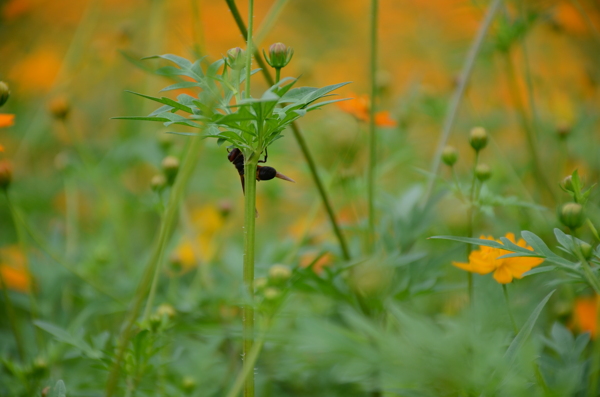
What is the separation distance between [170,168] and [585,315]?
65 cm

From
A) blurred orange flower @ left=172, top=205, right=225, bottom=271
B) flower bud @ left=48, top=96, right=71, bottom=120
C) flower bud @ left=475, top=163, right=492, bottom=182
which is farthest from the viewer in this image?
blurred orange flower @ left=172, top=205, right=225, bottom=271

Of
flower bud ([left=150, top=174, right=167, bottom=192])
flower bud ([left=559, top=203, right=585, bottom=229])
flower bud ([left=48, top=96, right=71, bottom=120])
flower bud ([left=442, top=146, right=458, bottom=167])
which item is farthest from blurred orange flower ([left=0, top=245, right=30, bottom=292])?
flower bud ([left=559, top=203, right=585, bottom=229])

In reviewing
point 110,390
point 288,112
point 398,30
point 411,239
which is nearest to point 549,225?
point 411,239

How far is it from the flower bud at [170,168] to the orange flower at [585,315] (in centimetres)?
59

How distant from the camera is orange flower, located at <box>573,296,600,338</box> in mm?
689

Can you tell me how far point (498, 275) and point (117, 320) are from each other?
693 mm

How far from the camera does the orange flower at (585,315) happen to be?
0.69 m

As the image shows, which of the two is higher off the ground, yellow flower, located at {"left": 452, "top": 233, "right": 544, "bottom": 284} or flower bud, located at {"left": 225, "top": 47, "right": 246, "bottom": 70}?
flower bud, located at {"left": 225, "top": 47, "right": 246, "bottom": 70}

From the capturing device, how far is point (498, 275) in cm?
46

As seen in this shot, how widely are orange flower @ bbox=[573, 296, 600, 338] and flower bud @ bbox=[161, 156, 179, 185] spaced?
594 millimetres

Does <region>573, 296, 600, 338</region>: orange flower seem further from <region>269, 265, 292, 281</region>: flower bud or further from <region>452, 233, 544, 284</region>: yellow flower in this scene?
<region>269, 265, 292, 281</region>: flower bud

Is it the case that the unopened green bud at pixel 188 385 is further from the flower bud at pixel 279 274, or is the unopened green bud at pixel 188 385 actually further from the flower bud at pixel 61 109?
the flower bud at pixel 61 109

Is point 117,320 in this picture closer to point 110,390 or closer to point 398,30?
point 110,390

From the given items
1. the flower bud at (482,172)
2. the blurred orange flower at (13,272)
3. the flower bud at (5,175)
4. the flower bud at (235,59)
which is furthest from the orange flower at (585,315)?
the blurred orange flower at (13,272)
